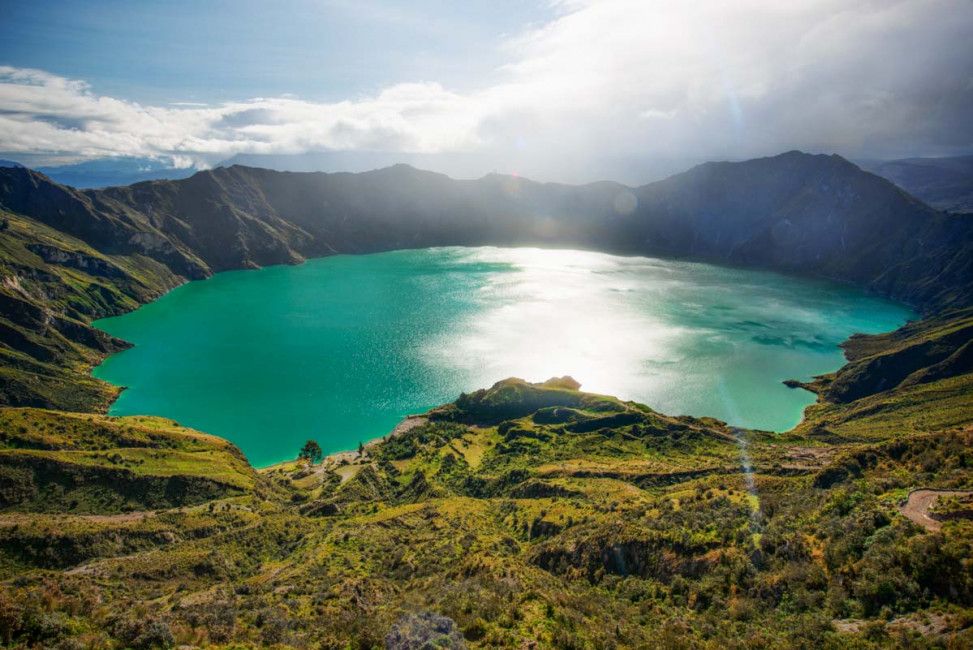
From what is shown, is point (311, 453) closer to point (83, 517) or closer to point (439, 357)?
point (83, 517)

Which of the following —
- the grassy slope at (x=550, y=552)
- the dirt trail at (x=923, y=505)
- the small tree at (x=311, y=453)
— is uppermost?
the dirt trail at (x=923, y=505)

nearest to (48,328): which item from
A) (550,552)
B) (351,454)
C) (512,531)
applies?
(351,454)

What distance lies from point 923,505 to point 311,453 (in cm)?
8860

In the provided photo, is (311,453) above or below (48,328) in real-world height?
below

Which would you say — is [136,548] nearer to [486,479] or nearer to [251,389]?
[486,479]

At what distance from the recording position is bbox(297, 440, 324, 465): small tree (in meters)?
91.9

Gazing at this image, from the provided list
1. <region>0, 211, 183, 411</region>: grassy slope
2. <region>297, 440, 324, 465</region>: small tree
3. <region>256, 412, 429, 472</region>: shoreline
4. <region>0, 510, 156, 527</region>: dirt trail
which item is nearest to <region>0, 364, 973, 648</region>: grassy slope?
<region>0, 510, 156, 527</region>: dirt trail

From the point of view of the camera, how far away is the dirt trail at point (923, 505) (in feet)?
86.4

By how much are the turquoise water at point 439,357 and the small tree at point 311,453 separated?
3609 mm

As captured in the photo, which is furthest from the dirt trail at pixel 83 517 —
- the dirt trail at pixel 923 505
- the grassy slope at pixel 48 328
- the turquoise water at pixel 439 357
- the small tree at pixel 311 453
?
the dirt trail at pixel 923 505

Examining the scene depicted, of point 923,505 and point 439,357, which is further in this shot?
point 439,357

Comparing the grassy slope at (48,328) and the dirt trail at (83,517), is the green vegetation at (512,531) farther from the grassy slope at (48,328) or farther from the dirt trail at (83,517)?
the grassy slope at (48,328)

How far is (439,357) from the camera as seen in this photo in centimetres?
13750

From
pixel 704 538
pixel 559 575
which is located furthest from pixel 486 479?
pixel 704 538
